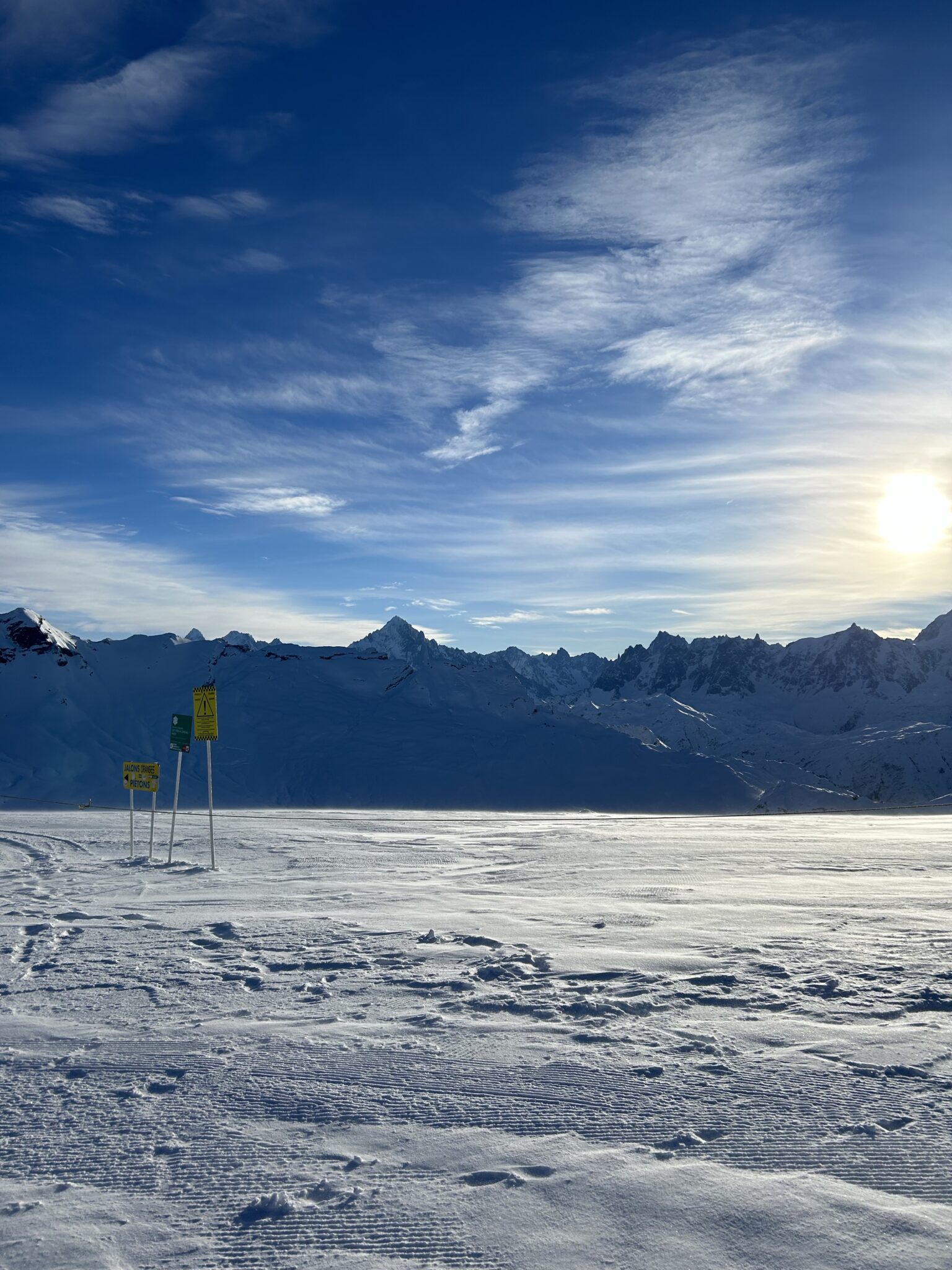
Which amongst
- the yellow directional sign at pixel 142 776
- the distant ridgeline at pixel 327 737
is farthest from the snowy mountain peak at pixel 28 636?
the yellow directional sign at pixel 142 776

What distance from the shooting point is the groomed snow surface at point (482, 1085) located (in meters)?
3.53

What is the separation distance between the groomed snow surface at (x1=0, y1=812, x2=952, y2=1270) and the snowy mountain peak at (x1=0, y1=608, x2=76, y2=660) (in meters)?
85.9

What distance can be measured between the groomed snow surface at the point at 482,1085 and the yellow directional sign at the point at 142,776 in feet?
26.8

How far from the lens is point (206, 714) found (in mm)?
17234

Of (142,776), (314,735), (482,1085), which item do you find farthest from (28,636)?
(482,1085)

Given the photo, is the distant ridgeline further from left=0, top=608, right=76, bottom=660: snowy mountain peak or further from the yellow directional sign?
the yellow directional sign

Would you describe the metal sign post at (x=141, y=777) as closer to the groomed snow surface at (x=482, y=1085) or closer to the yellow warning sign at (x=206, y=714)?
the yellow warning sign at (x=206, y=714)

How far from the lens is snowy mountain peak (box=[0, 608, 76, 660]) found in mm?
86250

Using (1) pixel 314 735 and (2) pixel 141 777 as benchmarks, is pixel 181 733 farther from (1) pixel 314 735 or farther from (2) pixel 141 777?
(1) pixel 314 735

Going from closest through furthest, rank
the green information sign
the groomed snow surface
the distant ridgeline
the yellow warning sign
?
the groomed snow surface
the yellow warning sign
the green information sign
the distant ridgeline

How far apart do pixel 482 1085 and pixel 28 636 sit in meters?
95.4

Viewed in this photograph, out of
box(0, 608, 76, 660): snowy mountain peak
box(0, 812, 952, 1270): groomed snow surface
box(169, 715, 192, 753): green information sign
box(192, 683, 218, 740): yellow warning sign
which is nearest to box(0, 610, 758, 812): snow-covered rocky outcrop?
box(0, 608, 76, 660): snowy mountain peak

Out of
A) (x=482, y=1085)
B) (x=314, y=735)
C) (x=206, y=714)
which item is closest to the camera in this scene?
(x=482, y=1085)

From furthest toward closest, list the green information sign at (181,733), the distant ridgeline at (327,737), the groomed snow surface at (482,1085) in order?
the distant ridgeline at (327,737), the green information sign at (181,733), the groomed snow surface at (482,1085)
